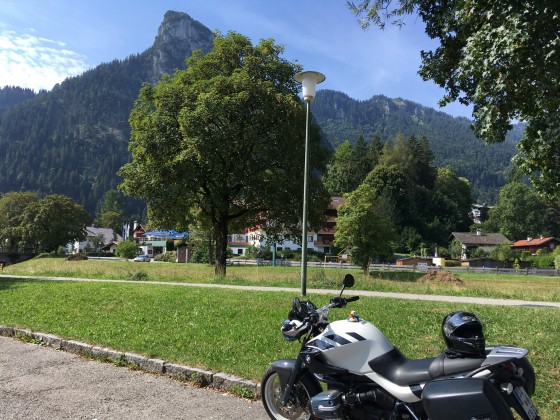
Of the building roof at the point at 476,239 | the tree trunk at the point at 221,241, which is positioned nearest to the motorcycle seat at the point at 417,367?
the tree trunk at the point at 221,241

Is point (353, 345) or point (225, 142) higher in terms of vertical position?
point (225, 142)

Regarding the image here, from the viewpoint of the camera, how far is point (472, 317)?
3.09 meters

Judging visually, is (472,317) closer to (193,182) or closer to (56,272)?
(193,182)

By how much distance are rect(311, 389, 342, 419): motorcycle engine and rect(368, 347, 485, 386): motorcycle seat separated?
0.46 meters

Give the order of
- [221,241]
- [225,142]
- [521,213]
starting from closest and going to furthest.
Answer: [225,142], [221,241], [521,213]

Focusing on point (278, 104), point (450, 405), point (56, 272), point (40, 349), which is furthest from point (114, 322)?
point (56, 272)

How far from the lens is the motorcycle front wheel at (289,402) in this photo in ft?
13.8

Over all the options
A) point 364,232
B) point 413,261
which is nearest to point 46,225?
point 413,261

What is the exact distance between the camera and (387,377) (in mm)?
3441

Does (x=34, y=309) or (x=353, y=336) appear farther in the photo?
(x=34, y=309)

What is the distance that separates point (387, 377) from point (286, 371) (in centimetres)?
117

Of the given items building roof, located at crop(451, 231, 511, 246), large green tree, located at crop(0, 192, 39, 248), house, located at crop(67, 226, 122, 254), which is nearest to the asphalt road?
building roof, located at crop(451, 231, 511, 246)

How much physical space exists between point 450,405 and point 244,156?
20833 mm

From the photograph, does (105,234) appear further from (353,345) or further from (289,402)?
(353,345)
